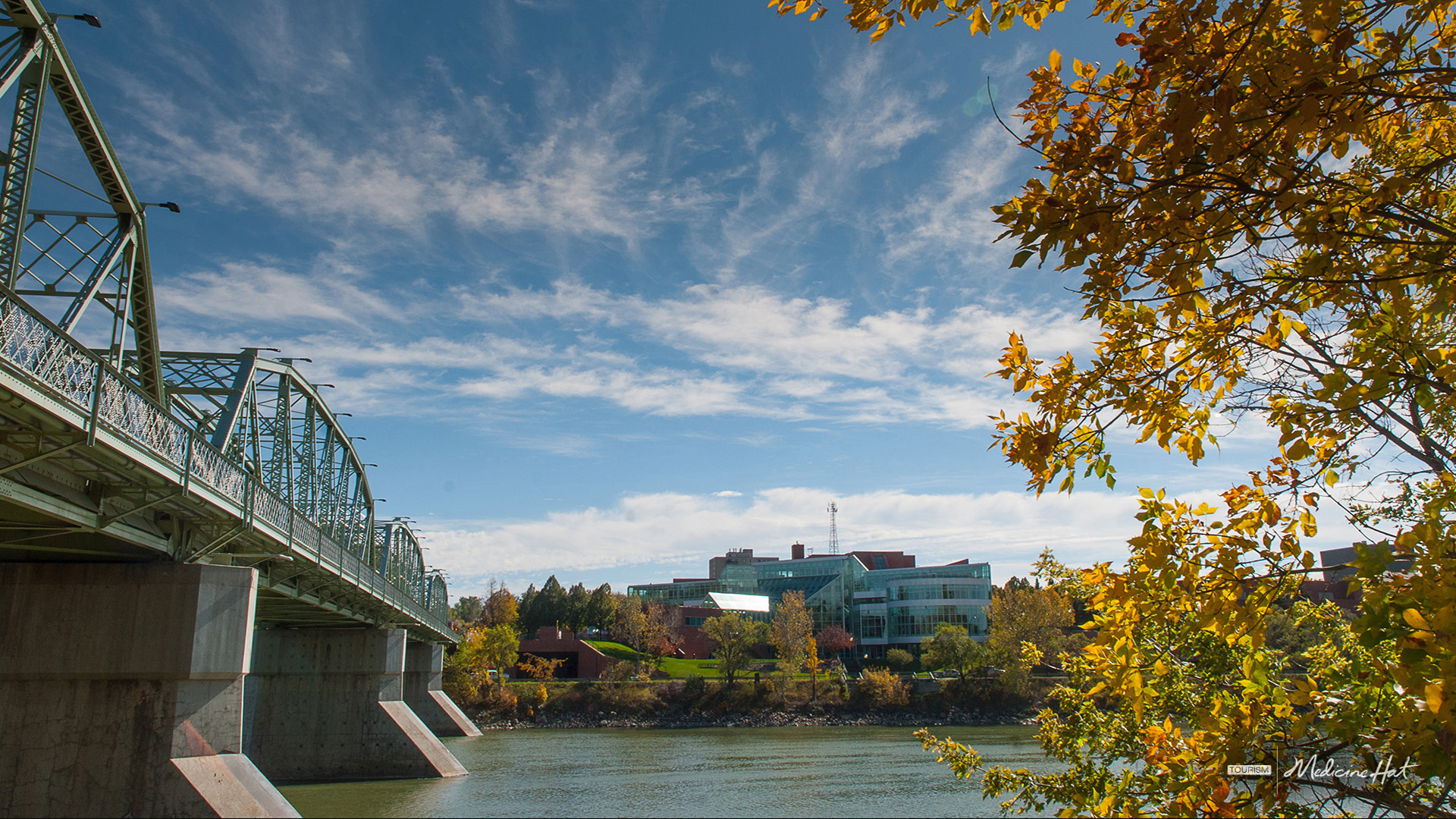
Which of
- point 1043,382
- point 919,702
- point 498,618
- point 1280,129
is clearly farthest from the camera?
point 498,618

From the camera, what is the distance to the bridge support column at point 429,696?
2335 inches

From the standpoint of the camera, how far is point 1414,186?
3645 millimetres

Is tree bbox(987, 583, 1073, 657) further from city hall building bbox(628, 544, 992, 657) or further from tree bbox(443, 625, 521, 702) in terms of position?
tree bbox(443, 625, 521, 702)

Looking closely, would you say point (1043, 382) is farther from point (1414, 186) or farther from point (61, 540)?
point (61, 540)

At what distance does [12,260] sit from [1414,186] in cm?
1770

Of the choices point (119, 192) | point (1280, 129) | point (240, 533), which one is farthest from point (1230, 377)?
point (119, 192)

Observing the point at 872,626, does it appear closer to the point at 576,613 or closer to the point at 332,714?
the point at 576,613

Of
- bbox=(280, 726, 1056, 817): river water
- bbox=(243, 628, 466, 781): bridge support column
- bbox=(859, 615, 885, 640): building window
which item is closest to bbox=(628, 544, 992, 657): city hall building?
bbox=(859, 615, 885, 640): building window

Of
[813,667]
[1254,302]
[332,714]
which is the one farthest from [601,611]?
[1254,302]

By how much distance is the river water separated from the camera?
90.0 feet

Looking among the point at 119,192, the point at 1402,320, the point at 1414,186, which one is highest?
the point at 119,192

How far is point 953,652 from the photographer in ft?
238

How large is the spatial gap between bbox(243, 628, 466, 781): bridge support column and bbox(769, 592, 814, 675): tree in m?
42.4

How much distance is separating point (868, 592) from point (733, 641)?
27217 millimetres
